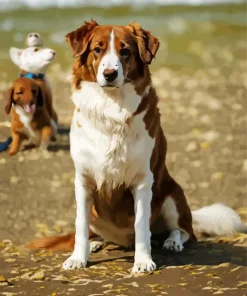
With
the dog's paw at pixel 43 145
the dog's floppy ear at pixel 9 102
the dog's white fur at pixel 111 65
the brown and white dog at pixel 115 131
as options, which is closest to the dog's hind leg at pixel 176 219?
the brown and white dog at pixel 115 131

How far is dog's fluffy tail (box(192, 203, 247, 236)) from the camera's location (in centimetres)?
539

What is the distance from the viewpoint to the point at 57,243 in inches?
197

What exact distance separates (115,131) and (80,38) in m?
0.63

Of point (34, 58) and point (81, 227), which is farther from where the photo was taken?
point (34, 58)

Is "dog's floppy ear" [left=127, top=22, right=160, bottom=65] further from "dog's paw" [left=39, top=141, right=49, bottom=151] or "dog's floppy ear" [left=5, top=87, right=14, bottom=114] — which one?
"dog's paw" [left=39, top=141, right=49, bottom=151]

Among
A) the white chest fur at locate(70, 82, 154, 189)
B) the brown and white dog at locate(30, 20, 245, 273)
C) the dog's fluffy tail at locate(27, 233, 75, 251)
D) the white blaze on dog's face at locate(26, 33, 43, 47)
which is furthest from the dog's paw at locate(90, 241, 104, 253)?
the white blaze on dog's face at locate(26, 33, 43, 47)

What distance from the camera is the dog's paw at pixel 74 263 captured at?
4.51 meters

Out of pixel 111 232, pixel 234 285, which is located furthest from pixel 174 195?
pixel 234 285

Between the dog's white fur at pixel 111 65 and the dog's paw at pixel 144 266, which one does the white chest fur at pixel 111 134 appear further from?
the dog's paw at pixel 144 266

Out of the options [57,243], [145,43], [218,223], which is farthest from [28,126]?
[145,43]

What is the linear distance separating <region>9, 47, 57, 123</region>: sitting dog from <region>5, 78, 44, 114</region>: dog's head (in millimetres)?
214

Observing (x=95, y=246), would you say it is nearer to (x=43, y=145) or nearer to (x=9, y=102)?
(x=9, y=102)

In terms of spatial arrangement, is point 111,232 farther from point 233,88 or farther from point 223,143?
point 233,88

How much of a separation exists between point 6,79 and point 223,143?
3.49 metres
